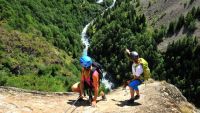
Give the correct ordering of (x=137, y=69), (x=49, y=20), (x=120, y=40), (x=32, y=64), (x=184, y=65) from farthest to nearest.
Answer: (x=49, y=20), (x=120, y=40), (x=184, y=65), (x=32, y=64), (x=137, y=69)

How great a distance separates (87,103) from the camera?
3045 cm

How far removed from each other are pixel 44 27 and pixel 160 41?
43.8 meters

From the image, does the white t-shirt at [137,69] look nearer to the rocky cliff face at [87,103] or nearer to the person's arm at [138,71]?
the person's arm at [138,71]

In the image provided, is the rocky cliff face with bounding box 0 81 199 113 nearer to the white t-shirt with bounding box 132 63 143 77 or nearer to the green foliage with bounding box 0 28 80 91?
the white t-shirt with bounding box 132 63 143 77

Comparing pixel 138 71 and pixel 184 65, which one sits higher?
pixel 184 65

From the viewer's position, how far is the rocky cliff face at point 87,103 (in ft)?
96.6

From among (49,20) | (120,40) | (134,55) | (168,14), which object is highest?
(49,20)

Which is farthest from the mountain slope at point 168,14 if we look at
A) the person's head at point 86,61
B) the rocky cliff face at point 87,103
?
the person's head at point 86,61

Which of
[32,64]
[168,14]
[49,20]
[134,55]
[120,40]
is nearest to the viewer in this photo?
[134,55]

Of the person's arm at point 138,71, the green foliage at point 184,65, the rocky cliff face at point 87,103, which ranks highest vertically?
the green foliage at point 184,65

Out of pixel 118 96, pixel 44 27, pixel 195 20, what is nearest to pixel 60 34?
pixel 44 27

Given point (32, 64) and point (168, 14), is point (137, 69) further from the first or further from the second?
point (168, 14)

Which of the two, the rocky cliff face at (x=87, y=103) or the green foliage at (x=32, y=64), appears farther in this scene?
the green foliage at (x=32, y=64)

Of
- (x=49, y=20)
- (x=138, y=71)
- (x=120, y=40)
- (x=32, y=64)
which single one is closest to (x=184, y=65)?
(x=120, y=40)
